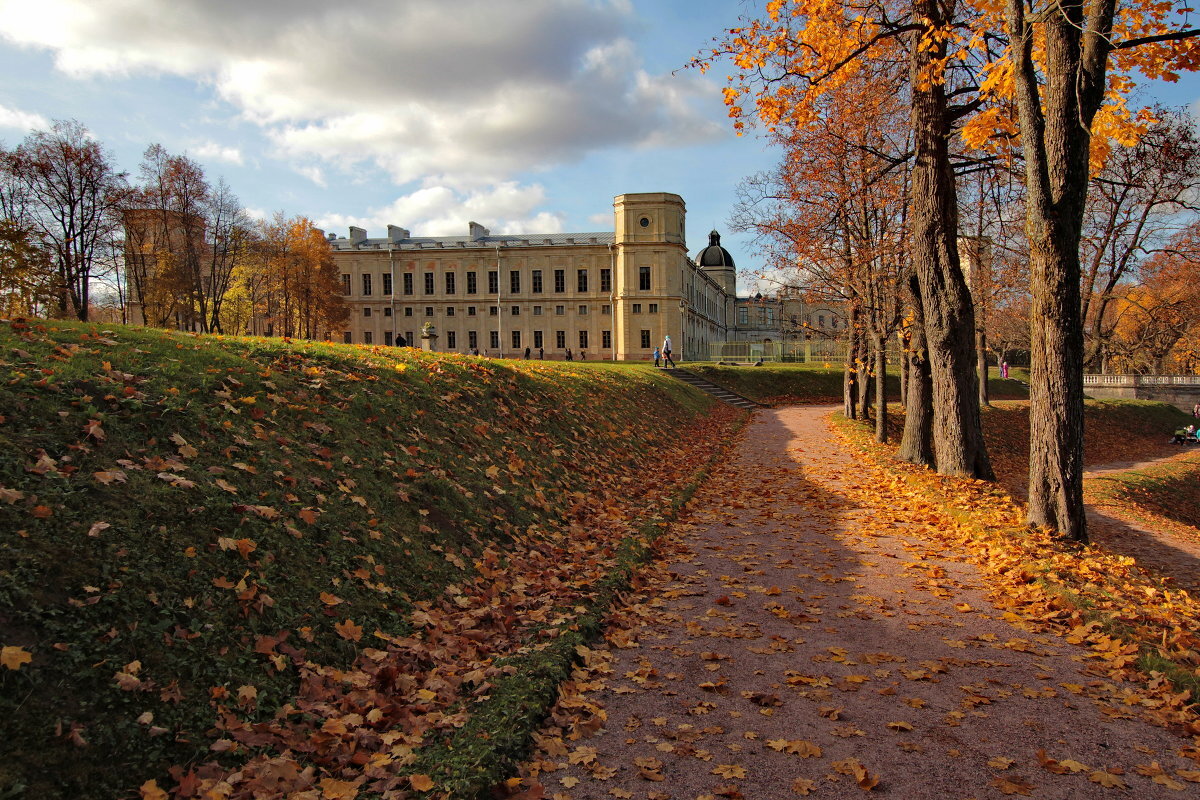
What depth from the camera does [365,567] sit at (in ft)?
17.2

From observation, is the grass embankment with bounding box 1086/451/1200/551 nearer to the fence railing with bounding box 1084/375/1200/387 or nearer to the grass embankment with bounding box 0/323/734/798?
the grass embankment with bounding box 0/323/734/798

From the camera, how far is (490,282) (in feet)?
237

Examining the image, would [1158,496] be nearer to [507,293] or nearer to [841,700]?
[841,700]

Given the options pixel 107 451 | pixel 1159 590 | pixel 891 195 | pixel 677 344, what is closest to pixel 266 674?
pixel 107 451

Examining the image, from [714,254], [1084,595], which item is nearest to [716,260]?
[714,254]

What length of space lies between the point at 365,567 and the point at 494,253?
68969 millimetres

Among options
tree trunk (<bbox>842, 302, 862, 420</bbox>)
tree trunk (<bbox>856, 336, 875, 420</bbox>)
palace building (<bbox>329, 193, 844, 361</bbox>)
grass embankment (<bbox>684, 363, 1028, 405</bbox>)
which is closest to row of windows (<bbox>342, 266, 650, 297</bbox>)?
palace building (<bbox>329, 193, 844, 361</bbox>)

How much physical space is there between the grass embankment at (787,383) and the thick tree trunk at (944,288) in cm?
2611

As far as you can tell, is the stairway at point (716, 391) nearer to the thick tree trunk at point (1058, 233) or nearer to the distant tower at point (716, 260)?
the thick tree trunk at point (1058, 233)

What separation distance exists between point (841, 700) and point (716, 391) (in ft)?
109

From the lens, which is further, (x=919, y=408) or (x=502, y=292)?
(x=502, y=292)

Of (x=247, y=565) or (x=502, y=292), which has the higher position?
(x=502, y=292)

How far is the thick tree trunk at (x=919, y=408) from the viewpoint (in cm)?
1384

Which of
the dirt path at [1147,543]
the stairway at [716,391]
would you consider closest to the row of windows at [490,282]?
the stairway at [716,391]
